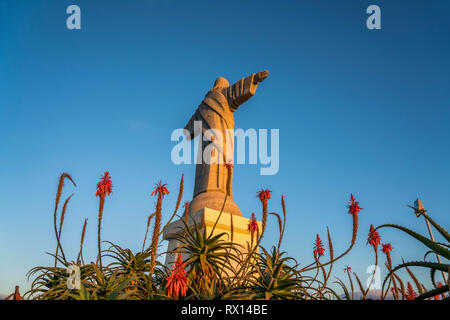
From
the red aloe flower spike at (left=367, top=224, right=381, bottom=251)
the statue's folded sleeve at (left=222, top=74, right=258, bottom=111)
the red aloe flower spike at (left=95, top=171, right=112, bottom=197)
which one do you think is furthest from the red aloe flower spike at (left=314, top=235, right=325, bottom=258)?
the statue's folded sleeve at (left=222, top=74, right=258, bottom=111)

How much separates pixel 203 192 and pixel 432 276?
30.7 ft

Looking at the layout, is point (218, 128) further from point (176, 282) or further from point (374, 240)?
point (176, 282)

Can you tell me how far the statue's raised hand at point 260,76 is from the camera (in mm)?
12918

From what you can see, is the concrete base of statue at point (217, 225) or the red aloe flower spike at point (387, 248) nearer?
the red aloe flower spike at point (387, 248)

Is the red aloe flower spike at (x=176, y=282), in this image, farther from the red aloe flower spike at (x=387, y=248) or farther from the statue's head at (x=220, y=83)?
the statue's head at (x=220, y=83)

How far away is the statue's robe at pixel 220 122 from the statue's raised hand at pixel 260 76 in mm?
174

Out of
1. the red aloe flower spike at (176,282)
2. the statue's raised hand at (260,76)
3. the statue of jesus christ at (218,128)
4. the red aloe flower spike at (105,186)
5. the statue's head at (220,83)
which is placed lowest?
the red aloe flower spike at (176,282)

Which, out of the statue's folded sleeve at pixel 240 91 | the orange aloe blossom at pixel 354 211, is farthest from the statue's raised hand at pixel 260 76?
the orange aloe blossom at pixel 354 211

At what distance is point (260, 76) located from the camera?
13062mm

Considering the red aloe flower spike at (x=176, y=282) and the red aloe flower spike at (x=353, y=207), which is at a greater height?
the red aloe flower spike at (x=353, y=207)

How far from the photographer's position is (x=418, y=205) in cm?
989

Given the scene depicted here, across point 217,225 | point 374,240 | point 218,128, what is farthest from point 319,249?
point 218,128
